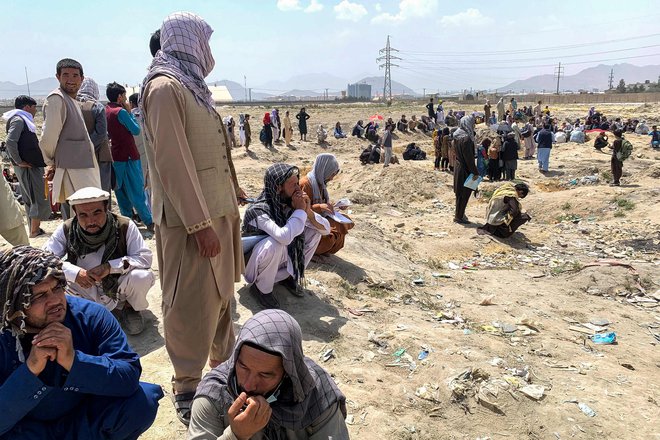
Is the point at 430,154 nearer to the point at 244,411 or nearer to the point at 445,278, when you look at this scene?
the point at 445,278

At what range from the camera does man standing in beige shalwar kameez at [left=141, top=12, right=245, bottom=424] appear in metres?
2.08

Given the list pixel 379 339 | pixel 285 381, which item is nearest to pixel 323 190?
pixel 379 339

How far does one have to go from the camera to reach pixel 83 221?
2887mm

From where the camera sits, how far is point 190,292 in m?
2.29

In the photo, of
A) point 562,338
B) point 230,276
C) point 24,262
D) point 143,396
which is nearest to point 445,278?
point 562,338

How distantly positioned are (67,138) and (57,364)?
3.01 metres

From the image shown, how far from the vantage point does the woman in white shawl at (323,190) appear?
4.71 metres

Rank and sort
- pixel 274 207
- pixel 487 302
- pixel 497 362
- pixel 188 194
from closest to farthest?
1. pixel 188 194
2. pixel 497 362
3. pixel 274 207
4. pixel 487 302

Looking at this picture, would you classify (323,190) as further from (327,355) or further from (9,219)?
(9,219)

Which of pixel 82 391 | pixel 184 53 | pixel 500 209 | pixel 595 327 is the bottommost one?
pixel 595 327

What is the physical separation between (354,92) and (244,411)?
536 ft

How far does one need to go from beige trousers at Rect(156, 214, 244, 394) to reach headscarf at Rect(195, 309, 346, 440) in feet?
1.86

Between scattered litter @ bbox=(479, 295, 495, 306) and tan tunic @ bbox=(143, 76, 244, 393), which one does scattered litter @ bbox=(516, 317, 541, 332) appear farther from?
tan tunic @ bbox=(143, 76, 244, 393)

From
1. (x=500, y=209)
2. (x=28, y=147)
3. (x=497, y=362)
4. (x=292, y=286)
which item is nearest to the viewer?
(x=497, y=362)
